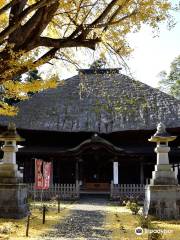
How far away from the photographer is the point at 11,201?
14.5m

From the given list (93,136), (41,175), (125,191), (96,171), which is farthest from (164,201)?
(96,171)

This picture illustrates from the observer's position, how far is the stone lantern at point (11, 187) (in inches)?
569

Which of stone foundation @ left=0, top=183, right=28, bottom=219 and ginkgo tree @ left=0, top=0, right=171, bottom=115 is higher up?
ginkgo tree @ left=0, top=0, right=171, bottom=115

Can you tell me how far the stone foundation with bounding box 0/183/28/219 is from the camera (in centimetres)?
1437

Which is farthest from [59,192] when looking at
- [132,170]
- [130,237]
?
[130,237]

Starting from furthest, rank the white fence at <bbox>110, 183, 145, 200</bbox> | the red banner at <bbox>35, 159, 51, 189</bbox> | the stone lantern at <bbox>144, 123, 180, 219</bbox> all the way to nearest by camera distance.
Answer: the white fence at <bbox>110, 183, 145, 200</bbox>, the red banner at <bbox>35, 159, 51, 189</bbox>, the stone lantern at <bbox>144, 123, 180, 219</bbox>

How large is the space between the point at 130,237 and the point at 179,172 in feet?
58.1

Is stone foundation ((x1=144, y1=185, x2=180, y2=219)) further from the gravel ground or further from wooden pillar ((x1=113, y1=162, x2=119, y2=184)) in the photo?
wooden pillar ((x1=113, y1=162, x2=119, y2=184))

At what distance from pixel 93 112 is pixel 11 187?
14.1 metres

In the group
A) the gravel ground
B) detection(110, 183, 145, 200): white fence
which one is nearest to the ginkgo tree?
the gravel ground

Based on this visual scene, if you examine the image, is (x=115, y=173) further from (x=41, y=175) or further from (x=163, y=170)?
(x=41, y=175)

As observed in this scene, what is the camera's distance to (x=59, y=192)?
2383 centimetres

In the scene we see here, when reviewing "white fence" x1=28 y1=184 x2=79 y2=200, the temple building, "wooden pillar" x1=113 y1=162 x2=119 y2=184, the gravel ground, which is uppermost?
the temple building

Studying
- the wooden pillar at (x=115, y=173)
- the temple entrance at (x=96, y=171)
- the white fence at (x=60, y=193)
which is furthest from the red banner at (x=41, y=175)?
the temple entrance at (x=96, y=171)
